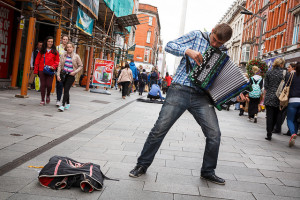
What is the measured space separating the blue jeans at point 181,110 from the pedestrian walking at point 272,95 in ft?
14.3

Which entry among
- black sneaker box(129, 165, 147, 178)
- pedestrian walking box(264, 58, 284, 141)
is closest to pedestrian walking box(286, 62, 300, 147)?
pedestrian walking box(264, 58, 284, 141)

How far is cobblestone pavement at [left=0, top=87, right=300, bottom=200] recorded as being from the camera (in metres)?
3.37

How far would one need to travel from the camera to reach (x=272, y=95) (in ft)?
25.8

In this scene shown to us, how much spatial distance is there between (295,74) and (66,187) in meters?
6.06

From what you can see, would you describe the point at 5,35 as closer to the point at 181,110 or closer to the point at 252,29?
the point at 181,110

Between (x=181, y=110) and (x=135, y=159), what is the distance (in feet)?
4.06

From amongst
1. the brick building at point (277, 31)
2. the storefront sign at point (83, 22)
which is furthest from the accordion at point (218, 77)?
the brick building at point (277, 31)

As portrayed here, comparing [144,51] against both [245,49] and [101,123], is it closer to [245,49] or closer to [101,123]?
[245,49]

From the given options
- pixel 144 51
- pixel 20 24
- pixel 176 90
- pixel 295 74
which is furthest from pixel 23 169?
pixel 144 51

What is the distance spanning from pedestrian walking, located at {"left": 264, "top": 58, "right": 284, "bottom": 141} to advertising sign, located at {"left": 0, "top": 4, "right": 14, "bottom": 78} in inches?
361

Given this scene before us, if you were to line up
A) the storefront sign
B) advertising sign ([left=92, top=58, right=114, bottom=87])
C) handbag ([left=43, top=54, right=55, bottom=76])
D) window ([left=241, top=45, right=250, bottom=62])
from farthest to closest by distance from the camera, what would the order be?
window ([left=241, top=45, right=250, bottom=62]), advertising sign ([left=92, top=58, right=114, bottom=87]), the storefront sign, handbag ([left=43, top=54, right=55, bottom=76])

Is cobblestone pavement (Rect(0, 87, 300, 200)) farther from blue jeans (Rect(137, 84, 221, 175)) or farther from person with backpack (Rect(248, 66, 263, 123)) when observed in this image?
person with backpack (Rect(248, 66, 263, 123))

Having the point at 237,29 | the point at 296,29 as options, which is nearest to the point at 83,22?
the point at 296,29

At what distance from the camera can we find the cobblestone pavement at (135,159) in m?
3.37
